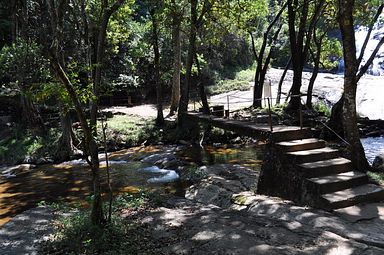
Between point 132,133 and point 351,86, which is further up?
point 351,86

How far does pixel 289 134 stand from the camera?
31.0 feet

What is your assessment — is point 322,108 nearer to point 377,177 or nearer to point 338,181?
point 377,177

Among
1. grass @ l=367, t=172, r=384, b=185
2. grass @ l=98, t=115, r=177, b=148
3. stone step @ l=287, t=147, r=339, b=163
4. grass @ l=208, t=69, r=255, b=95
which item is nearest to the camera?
stone step @ l=287, t=147, r=339, b=163

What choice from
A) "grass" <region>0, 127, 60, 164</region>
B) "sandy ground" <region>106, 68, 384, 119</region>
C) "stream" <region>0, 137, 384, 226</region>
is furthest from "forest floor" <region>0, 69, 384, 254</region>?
"sandy ground" <region>106, 68, 384, 119</region>

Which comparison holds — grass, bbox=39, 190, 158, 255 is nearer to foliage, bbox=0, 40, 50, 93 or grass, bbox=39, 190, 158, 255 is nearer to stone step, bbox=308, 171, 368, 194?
stone step, bbox=308, 171, 368, 194

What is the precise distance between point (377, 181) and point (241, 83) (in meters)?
23.8

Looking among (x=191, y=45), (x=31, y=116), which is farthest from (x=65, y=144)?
(x=191, y=45)

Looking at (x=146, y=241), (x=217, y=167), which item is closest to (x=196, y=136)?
(x=217, y=167)

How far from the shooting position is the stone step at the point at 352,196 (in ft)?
24.1

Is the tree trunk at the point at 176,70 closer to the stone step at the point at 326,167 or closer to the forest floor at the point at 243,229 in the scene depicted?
the stone step at the point at 326,167

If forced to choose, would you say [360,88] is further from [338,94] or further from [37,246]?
[37,246]

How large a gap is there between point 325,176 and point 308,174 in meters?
0.38

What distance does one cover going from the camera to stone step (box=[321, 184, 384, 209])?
7332 millimetres

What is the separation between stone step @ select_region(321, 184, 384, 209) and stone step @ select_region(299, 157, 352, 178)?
1.85 feet
